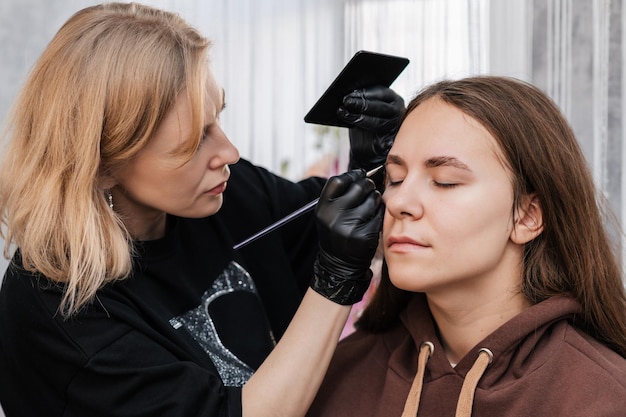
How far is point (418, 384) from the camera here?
5.07 feet

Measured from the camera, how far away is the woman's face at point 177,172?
1622 mm

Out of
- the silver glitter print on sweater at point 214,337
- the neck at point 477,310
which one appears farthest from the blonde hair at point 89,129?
the neck at point 477,310

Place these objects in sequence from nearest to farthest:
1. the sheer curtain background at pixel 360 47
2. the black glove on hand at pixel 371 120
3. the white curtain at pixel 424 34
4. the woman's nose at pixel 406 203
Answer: the woman's nose at pixel 406 203
the black glove on hand at pixel 371 120
the sheer curtain background at pixel 360 47
the white curtain at pixel 424 34

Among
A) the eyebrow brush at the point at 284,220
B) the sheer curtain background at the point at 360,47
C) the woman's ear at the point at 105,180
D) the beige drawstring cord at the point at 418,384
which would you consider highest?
the sheer curtain background at the point at 360,47

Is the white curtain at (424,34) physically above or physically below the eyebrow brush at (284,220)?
above

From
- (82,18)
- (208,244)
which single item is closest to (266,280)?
(208,244)

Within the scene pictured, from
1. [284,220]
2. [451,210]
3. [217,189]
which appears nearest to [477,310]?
[451,210]

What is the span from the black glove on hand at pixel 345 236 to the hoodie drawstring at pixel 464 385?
18 cm

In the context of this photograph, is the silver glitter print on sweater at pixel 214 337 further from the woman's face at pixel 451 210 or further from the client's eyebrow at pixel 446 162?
the client's eyebrow at pixel 446 162

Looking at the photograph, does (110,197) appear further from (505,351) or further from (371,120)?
(505,351)

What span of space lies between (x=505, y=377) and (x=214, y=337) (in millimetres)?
659

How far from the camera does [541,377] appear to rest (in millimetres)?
1404

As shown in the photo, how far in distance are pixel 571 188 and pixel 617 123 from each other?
3.40 feet

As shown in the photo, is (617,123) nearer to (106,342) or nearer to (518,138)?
(518,138)
